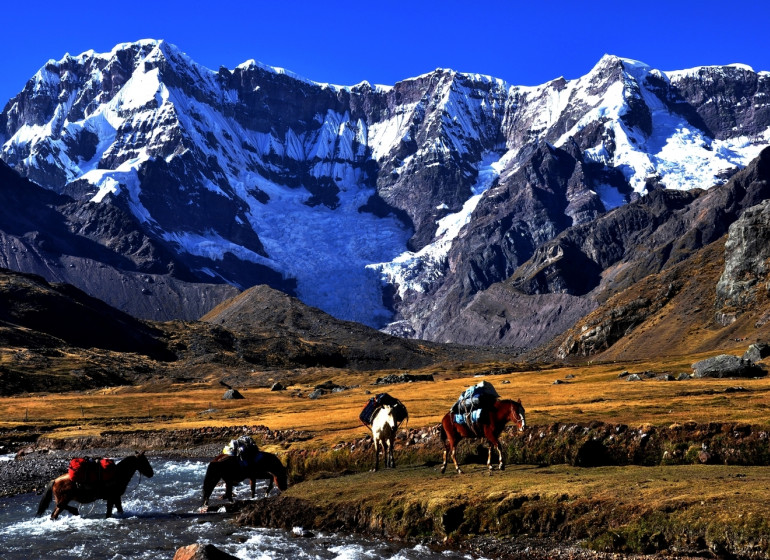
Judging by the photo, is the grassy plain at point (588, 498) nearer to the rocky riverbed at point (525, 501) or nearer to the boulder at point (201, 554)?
the rocky riverbed at point (525, 501)

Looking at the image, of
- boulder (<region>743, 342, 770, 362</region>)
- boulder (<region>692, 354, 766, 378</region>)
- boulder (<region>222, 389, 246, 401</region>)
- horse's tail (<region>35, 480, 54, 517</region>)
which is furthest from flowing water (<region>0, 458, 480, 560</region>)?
boulder (<region>222, 389, 246, 401</region>)

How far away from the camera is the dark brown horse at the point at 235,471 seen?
38.8 meters

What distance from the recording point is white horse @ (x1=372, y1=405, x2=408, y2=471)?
41250 mm

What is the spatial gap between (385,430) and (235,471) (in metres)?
8.06

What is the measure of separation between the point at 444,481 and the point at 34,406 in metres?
104

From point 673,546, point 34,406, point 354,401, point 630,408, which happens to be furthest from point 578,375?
point 673,546

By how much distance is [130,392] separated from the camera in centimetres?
16462

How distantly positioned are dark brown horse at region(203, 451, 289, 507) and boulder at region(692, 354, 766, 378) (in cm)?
5884

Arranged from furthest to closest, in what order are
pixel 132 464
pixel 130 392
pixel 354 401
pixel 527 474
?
pixel 130 392 → pixel 354 401 → pixel 132 464 → pixel 527 474

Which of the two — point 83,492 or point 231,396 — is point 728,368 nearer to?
point 83,492

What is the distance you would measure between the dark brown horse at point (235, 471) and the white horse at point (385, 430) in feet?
17.6

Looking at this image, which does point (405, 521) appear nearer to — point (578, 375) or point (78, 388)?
point (578, 375)

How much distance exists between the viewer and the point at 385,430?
41750 millimetres

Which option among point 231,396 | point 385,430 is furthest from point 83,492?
point 231,396
